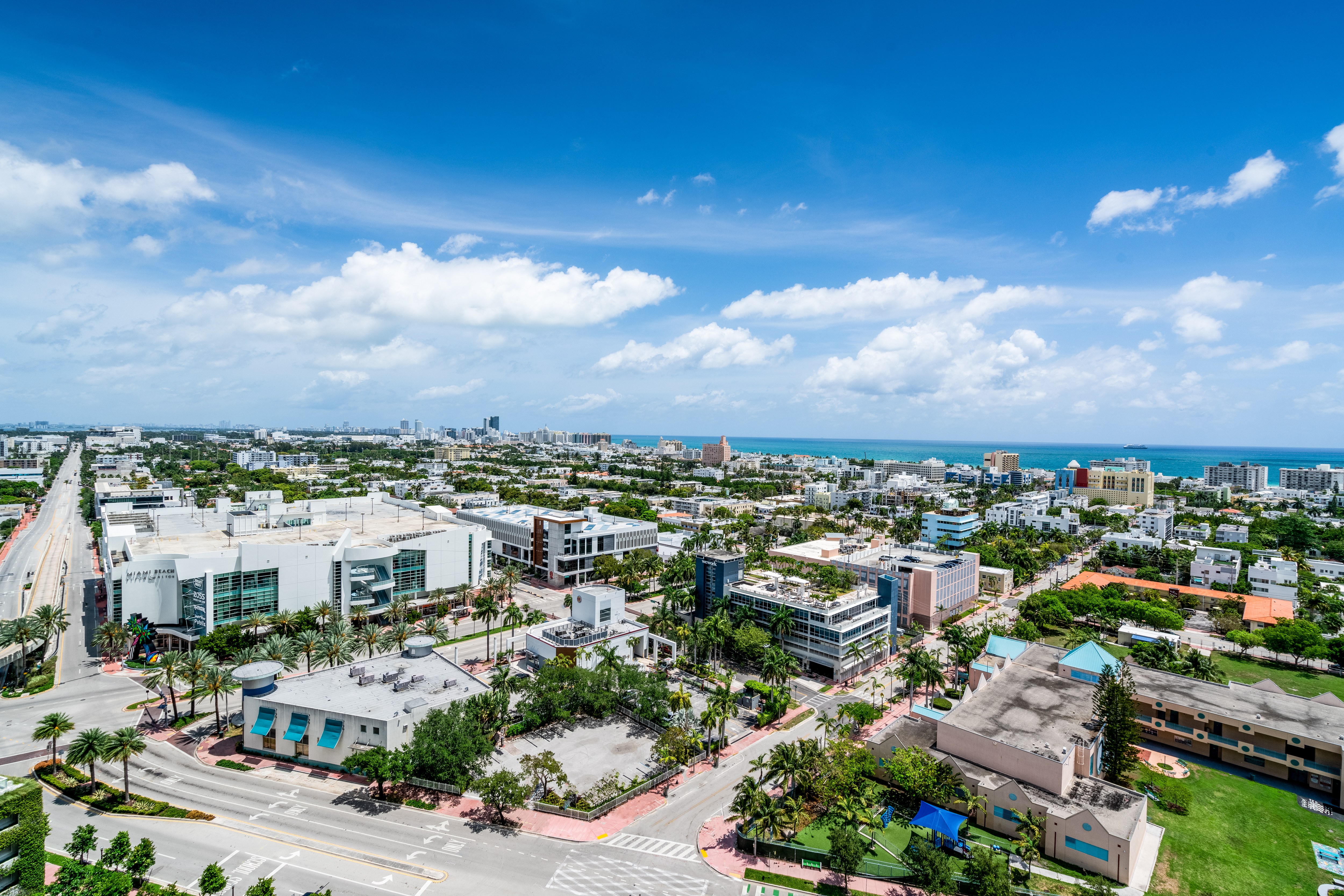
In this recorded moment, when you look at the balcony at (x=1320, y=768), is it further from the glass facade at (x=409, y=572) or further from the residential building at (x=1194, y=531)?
the residential building at (x=1194, y=531)

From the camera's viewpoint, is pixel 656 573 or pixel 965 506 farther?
pixel 965 506

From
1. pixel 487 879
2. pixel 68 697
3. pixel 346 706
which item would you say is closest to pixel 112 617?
pixel 68 697

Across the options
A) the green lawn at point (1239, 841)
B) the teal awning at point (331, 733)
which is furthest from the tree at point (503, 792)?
the green lawn at point (1239, 841)

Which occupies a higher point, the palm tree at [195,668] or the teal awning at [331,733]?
the palm tree at [195,668]

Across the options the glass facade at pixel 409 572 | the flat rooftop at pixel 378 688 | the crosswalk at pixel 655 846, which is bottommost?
the crosswalk at pixel 655 846

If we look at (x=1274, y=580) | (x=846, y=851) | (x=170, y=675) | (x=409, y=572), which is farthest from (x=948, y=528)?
(x=170, y=675)

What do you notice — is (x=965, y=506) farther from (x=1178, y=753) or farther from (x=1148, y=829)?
(x=1148, y=829)

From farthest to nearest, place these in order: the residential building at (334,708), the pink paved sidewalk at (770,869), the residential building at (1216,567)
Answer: the residential building at (1216,567) → the residential building at (334,708) → the pink paved sidewalk at (770,869)
